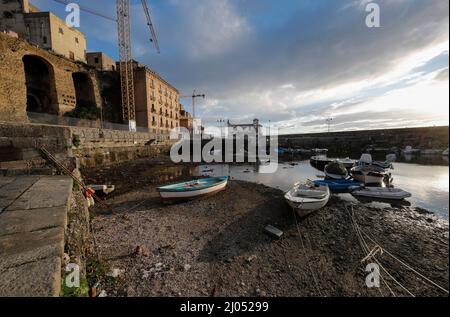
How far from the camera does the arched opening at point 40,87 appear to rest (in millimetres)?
27938

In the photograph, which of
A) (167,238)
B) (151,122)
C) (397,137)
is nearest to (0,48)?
(151,122)

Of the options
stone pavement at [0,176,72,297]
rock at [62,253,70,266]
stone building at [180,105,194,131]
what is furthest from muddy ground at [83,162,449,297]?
stone building at [180,105,194,131]

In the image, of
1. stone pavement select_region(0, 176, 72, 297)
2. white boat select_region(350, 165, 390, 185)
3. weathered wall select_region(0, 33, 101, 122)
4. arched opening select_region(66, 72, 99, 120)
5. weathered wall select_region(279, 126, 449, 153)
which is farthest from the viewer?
weathered wall select_region(279, 126, 449, 153)

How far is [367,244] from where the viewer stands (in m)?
7.24

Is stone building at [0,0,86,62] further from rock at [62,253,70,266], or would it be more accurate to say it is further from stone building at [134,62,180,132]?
rock at [62,253,70,266]

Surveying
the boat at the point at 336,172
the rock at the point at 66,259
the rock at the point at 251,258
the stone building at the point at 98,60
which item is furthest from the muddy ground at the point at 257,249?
the stone building at the point at 98,60

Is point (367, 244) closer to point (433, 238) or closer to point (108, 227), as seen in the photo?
point (433, 238)

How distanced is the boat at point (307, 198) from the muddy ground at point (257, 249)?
667 mm

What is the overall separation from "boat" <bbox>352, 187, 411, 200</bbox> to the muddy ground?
1.94 meters

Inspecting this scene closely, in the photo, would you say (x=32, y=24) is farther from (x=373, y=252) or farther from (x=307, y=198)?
(x=373, y=252)

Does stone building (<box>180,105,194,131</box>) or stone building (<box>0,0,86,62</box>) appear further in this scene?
stone building (<box>180,105,194,131</box>)

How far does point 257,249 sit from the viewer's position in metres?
6.71

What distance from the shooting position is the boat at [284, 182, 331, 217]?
29.0 feet
